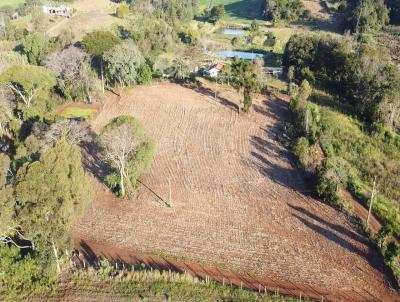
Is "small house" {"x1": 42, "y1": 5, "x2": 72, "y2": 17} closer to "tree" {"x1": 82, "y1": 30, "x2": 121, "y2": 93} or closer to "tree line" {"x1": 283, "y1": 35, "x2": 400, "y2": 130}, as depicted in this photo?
"tree" {"x1": 82, "y1": 30, "x2": 121, "y2": 93}

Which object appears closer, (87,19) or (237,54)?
(237,54)

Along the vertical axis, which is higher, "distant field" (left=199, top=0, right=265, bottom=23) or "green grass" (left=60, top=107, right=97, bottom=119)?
"distant field" (left=199, top=0, right=265, bottom=23)

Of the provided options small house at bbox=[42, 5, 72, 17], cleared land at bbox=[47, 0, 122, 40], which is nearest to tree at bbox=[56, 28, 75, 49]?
cleared land at bbox=[47, 0, 122, 40]

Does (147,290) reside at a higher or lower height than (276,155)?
lower

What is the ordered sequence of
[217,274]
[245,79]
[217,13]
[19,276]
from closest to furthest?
[19,276], [217,274], [245,79], [217,13]

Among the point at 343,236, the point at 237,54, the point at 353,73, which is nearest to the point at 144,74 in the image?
the point at 353,73

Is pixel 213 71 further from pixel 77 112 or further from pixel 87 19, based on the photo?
pixel 87 19
